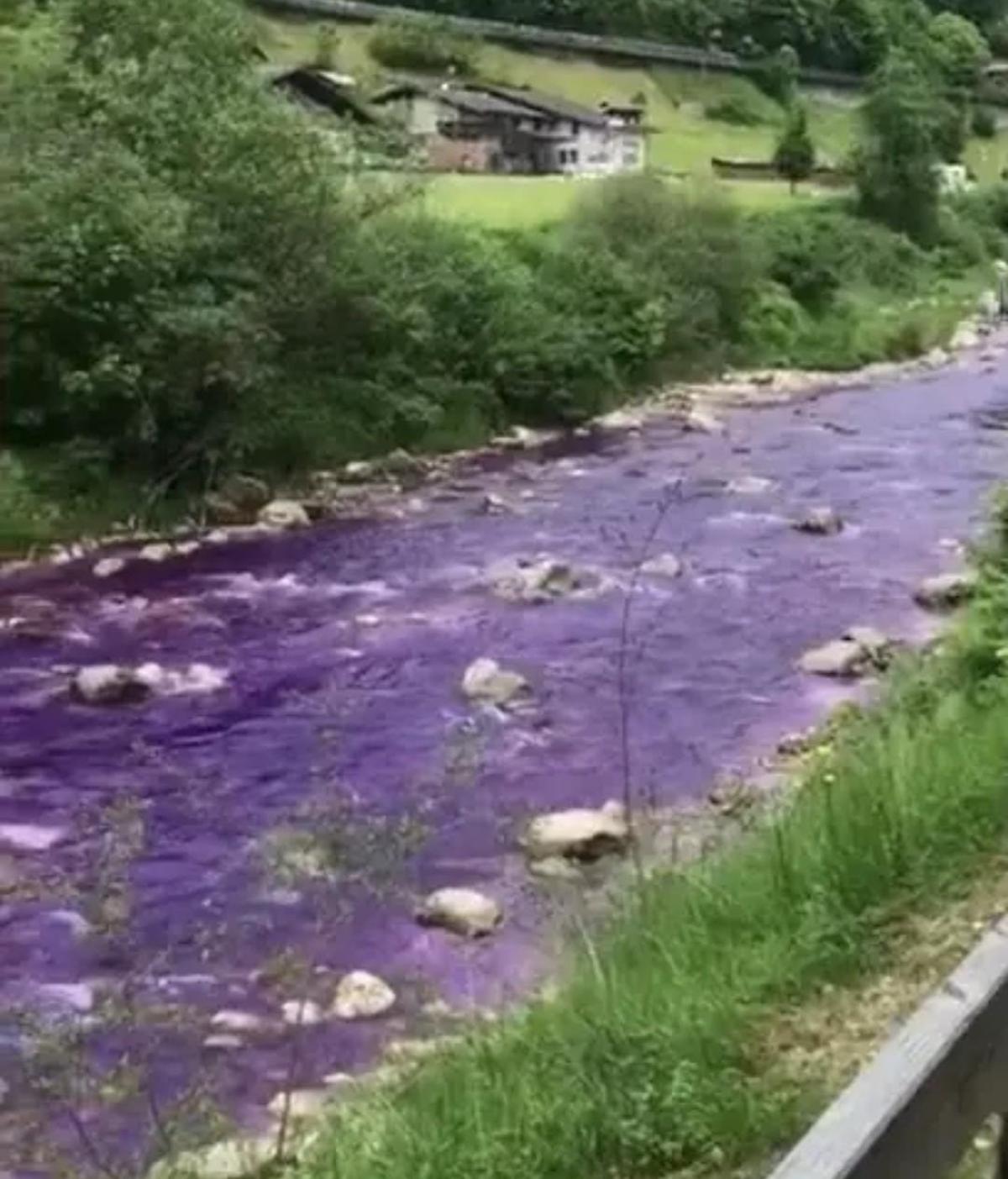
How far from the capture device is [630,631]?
18281 millimetres

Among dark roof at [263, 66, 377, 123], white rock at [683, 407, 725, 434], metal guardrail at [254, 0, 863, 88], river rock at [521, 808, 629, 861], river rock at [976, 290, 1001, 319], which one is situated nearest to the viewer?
Answer: river rock at [521, 808, 629, 861]

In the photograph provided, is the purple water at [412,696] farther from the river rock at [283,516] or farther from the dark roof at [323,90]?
the dark roof at [323,90]

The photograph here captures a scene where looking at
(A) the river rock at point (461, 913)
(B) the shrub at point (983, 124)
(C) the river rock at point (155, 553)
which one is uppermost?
(B) the shrub at point (983, 124)

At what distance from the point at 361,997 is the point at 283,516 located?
1585 centimetres

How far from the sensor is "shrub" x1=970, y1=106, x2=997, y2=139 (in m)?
93.4

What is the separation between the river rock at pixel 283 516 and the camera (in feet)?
81.4

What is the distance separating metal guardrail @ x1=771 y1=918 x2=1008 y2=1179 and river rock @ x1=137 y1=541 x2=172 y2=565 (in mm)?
20525

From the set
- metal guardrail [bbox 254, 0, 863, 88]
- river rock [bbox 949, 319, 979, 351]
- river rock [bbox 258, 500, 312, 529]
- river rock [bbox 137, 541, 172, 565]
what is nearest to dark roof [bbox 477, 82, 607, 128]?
metal guardrail [bbox 254, 0, 863, 88]

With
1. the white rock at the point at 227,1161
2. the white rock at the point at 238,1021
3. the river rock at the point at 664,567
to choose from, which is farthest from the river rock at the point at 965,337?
the white rock at the point at 227,1161

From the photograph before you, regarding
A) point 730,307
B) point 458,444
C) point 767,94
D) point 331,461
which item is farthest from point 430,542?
point 767,94

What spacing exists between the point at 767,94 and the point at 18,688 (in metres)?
83.4

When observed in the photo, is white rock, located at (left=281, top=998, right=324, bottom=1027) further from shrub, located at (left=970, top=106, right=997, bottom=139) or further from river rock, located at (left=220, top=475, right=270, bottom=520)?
shrub, located at (left=970, top=106, right=997, bottom=139)

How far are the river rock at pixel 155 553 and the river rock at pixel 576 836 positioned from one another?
1115cm

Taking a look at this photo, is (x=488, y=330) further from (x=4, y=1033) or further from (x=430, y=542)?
(x=4, y=1033)
